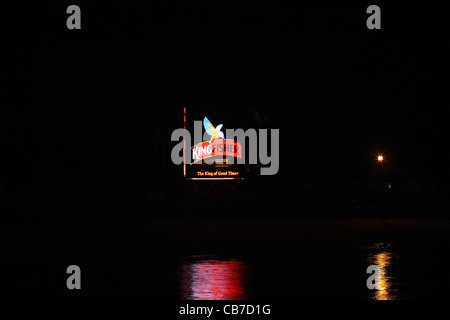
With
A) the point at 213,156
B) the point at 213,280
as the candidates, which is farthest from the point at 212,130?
the point at 213,280

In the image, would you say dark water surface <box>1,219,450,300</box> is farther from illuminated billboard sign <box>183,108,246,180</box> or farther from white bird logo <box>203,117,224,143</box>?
white bird logo <box>203,117,224,143</box>

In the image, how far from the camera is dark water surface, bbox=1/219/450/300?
28.0 feet

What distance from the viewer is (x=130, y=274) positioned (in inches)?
398

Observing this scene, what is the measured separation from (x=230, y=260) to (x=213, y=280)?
7.50 ft

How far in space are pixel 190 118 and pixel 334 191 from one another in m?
15.8

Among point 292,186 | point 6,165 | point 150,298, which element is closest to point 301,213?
point 292,186

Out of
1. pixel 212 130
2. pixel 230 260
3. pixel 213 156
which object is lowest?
pixel 230 260

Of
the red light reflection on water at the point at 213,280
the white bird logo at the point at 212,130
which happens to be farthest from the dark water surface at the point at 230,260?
the white bird logo at the point at 212,130

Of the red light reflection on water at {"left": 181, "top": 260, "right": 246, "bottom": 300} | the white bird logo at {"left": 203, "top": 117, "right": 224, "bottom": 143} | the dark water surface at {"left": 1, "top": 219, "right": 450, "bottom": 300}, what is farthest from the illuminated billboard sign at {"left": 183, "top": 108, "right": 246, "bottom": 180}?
the red light reflection on water at {"left": 181, "top": 260, "right": 246, "bottom": 300}

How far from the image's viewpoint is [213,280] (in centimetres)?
950

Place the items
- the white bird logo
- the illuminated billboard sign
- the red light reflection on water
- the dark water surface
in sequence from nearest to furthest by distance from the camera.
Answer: the red light reflection on water, the dark water surface, the illuminated billboard sign, the white bird logo

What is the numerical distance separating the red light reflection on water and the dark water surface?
2 centimetres

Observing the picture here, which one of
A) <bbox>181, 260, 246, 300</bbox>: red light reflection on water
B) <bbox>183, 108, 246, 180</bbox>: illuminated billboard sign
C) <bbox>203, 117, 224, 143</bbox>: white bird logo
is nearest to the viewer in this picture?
<bbox>181, 260, 246, 300</bbox>: red light reflection on water

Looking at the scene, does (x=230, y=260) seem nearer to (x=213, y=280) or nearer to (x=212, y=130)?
(x=213, y=280)
